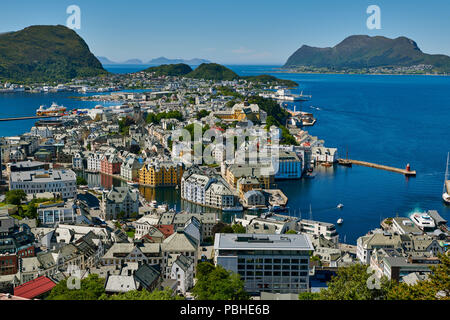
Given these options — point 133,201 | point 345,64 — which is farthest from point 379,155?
point 345,64

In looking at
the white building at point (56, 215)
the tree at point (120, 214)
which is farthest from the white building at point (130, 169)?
the white building at point (56, 215)

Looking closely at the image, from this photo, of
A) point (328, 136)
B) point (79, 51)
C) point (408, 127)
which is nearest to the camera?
point (328, 136)

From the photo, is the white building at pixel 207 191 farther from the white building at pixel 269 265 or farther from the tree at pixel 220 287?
the tree at pixel 220 287

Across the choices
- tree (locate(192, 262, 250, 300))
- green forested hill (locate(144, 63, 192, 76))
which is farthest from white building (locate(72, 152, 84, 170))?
green forested hill (locate(144, 63, 192, 76))

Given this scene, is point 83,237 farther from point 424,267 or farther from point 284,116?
point 284,116

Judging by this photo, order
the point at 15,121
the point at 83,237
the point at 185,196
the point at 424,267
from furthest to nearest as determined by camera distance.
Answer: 1. the point at 15,121
2. the point at 185,196
3. the point at 83,237
4. the point at 424,267

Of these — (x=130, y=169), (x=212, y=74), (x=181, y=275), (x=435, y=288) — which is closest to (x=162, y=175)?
(x=130, y=169)

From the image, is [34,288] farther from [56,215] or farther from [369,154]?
[369,154]
